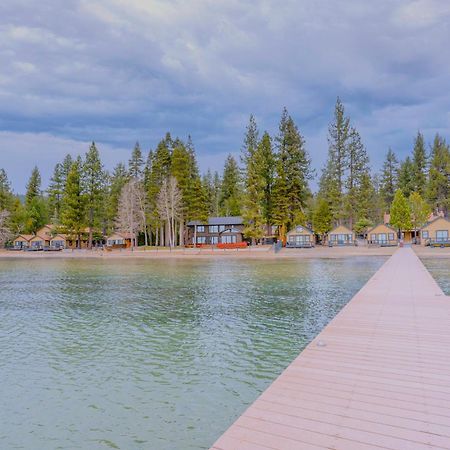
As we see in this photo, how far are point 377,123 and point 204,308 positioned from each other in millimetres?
54758

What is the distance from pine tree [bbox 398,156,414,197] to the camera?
7475 centimetres

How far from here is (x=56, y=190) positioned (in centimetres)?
7106

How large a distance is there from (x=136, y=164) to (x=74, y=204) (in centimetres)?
1716

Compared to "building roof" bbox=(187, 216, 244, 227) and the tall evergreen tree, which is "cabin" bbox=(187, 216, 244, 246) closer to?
"building roof" bbox=(187, 216, 244, 227)

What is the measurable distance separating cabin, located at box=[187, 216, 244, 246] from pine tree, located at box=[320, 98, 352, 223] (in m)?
15.7

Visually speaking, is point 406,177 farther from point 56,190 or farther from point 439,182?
point 56,190

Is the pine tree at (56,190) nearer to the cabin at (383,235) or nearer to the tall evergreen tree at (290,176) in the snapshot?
the tall evergreen tree at (290,176)

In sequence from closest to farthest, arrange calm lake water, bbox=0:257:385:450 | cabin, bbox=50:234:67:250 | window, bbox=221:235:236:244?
calm lake water, bbox=0:257:385:450 < window, bbox=221:235:236:244 < cabin, bbox=50:234:67:250

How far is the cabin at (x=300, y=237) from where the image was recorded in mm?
51469

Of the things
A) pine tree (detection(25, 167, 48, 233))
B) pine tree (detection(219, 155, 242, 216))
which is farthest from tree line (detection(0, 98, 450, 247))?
pine tree (detection(219, 155, 242, 216))

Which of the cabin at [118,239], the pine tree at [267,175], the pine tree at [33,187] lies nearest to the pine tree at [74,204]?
the cabin at [118,239]

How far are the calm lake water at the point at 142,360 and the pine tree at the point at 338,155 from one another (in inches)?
1662

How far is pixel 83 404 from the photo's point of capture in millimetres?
5781

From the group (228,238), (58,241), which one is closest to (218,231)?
(228,238)
